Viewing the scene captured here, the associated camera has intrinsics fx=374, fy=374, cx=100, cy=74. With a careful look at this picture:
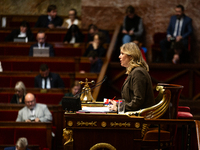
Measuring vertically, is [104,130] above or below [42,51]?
below

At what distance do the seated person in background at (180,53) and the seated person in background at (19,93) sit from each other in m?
2.39

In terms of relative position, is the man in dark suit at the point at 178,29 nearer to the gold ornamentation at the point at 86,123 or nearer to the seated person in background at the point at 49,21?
the seated person in background at the point at 49,21

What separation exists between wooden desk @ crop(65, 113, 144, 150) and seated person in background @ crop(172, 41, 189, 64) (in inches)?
143

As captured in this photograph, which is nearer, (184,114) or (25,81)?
(184,114)

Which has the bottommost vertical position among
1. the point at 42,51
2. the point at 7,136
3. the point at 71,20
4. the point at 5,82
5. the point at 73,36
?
the point at 7,136

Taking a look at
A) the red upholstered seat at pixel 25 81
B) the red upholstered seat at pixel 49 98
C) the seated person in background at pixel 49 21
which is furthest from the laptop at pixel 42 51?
the seated person in background at pixel 49 21

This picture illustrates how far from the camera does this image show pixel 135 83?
2.66 metres

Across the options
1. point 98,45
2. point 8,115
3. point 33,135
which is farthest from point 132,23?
point 33,135

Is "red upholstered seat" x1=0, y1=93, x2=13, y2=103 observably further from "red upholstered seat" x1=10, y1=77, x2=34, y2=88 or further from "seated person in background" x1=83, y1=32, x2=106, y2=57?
"seated person in background" x1=83, y1=32, x2=106, y2=57

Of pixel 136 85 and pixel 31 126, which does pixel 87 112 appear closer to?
pixel 136 85

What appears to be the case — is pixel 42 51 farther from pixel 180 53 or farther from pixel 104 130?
pixel 104 130

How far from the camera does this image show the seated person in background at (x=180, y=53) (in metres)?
5.95

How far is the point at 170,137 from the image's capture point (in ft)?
9.17

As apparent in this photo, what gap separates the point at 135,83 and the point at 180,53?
11.8 feet
